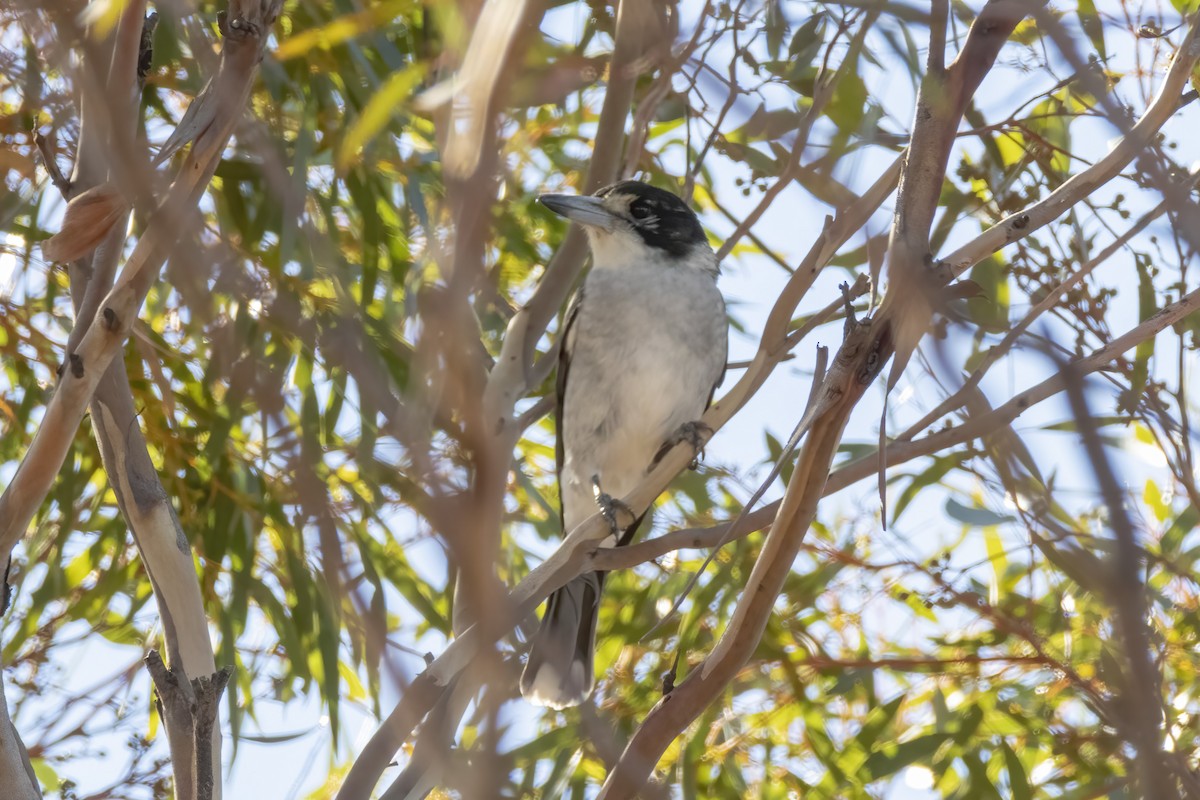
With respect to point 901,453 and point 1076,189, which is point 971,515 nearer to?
point 901,453

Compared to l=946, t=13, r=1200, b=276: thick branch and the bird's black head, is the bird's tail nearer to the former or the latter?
the bird's black head

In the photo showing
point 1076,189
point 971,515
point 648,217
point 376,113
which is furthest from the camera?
point 648,217

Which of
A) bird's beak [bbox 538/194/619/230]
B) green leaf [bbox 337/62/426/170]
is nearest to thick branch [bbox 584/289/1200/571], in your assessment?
green leaf [bbox 337/62/426/170]

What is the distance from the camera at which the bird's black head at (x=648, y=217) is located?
3.61m

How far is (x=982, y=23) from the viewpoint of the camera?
145cm

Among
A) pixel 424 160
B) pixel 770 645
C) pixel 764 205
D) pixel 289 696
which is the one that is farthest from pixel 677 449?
pixel 289 696

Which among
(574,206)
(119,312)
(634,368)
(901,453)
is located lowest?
(901,453)

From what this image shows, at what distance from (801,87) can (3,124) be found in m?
1.47

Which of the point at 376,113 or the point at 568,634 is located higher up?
the point at 568,634

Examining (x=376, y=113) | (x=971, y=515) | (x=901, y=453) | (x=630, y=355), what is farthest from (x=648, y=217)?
(x=376, y=113)

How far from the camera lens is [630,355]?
374cm

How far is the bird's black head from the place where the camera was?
11.8 feet

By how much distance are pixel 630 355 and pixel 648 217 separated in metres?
0.38

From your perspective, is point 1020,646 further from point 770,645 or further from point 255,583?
point 255,583
